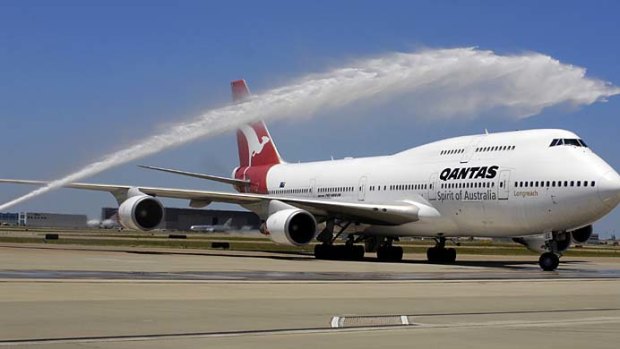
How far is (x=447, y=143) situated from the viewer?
137 feet

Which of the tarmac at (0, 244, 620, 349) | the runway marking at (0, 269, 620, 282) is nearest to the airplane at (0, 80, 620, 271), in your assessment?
the runway marking at (0, 269, 620, 282)

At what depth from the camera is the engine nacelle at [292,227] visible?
40.2 meters

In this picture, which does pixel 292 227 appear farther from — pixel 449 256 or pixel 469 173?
pixel 469 173

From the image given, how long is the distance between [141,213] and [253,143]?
1329 cm

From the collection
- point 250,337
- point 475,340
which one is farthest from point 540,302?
point 250,337

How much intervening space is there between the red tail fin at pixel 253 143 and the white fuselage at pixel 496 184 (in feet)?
31.8

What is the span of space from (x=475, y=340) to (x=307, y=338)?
214 cm

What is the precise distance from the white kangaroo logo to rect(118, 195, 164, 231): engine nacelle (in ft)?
40.9

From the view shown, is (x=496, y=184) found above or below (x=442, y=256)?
above

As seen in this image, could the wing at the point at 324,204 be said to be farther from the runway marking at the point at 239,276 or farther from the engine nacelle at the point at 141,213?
the runway marking at the point at 239,276

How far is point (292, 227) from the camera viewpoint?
40.7 metres

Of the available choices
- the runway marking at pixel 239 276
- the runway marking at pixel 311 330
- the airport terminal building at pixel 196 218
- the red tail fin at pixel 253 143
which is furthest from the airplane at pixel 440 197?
the airport terminal building at pixel 196 218

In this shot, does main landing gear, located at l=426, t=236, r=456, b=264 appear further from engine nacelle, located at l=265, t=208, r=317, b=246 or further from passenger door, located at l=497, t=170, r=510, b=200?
passenger door, located at l=497, t=170, r=510, b=200

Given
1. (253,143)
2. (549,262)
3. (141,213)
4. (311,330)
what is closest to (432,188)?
(549,262)
